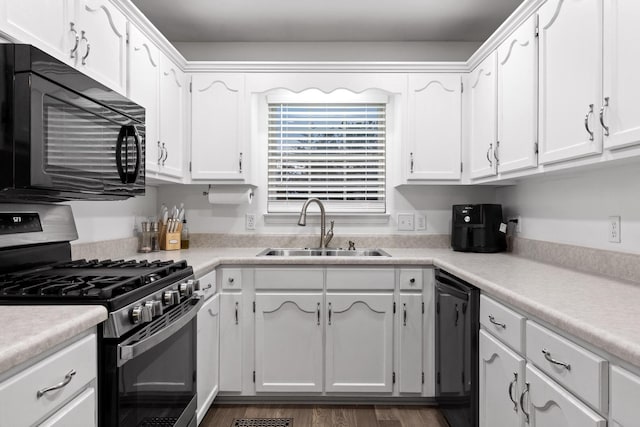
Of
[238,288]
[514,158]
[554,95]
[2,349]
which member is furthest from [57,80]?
[514,158]

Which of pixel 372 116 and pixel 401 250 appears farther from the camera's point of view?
pixel 372 116

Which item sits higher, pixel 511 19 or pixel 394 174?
pixel 511 19

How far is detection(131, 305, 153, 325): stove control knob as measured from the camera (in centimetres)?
121

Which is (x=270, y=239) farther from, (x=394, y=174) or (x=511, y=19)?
(x=511, y=19)

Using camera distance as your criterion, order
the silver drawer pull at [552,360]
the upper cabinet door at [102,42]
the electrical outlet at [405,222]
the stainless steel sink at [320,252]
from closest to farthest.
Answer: the silver drawer pull at [552,360] < the upper cabinet door at [102,42] < the stainless steel sink at [320,252] < the electrical outlet at [405,222]

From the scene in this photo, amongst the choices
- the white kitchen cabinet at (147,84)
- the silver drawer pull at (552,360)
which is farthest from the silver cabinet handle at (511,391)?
the white kitchen cabinet at (147,84)

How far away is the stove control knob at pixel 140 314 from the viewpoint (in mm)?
1211

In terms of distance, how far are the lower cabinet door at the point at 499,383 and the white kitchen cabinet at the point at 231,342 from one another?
131 cm

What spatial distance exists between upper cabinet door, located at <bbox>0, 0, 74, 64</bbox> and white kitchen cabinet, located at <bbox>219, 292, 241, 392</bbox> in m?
1.44

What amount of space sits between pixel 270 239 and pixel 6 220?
1.68 meters

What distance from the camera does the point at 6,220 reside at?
1484 millimetres

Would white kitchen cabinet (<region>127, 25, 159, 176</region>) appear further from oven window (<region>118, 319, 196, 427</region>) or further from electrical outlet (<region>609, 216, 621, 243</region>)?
electrical outlet (<region>609, 216, 621, 243</region>)

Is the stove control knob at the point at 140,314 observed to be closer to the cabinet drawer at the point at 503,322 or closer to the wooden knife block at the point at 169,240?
the cabinet drawer at the point at 503,322

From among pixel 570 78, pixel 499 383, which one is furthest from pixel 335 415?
pixel 570 78
